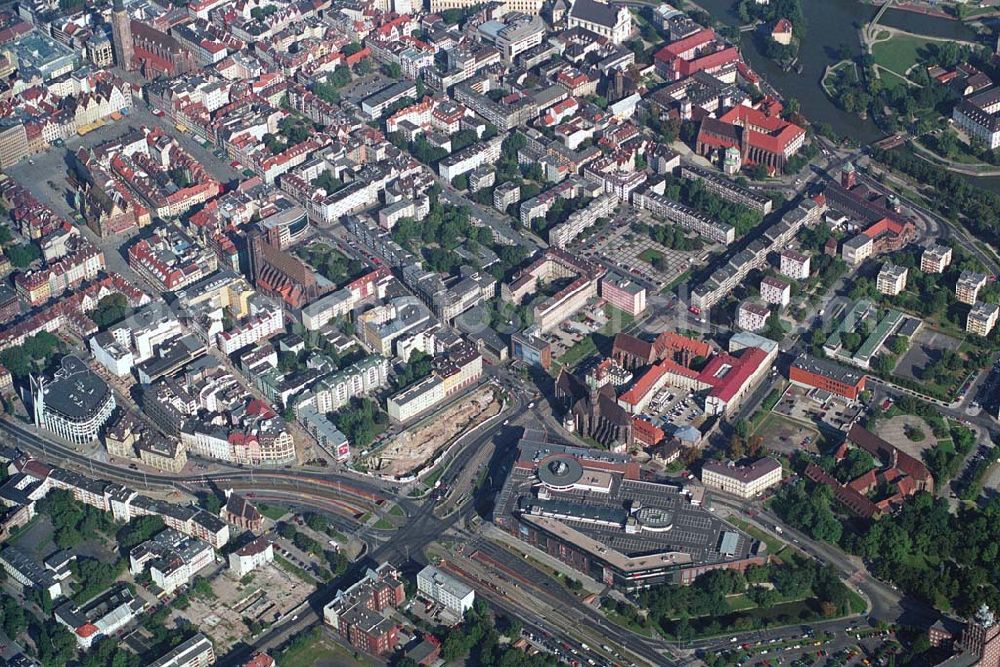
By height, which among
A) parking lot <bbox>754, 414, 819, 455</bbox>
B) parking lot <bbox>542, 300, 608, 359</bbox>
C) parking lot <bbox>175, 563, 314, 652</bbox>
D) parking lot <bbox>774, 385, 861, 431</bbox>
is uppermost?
parking lot <bbox>774, 385, 861, 431</bbox>

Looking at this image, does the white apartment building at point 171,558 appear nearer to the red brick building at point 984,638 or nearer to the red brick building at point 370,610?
the red brick building at point 370,610

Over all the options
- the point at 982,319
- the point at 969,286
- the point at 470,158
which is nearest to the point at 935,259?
the point at 969,286

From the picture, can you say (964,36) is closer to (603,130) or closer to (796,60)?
(796,60)

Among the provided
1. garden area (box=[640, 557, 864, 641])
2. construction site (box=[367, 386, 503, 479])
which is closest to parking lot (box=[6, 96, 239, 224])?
construction site (box=[367, 386, 503, 479])

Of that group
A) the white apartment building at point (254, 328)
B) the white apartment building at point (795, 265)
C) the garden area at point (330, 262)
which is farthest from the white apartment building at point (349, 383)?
the white apartment building at point (795, 265)

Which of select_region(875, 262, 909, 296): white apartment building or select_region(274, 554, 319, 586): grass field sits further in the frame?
select_region(875, 262, 909, 296): white apartment building

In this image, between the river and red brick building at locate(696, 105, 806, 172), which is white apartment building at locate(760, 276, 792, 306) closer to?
red brick building at locate(696, 105, 806, 172)

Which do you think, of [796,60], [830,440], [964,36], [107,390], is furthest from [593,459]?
[964,36]
